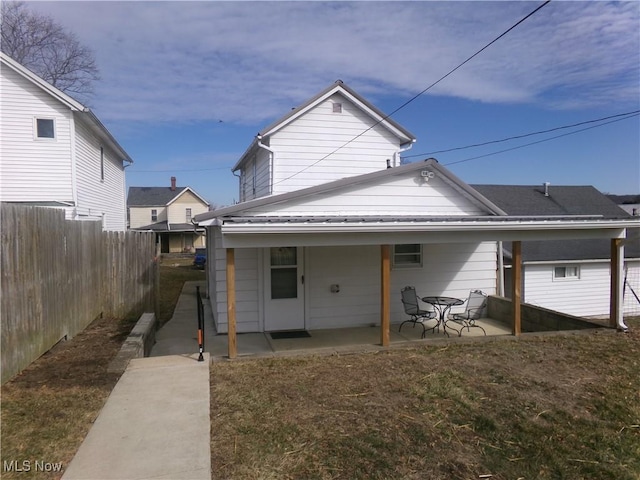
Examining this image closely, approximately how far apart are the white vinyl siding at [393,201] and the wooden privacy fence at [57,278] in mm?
3674

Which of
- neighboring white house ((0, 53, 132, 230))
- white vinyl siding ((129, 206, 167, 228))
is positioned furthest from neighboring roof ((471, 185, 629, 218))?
white vinyl siding ((129, 206, 167, 228))

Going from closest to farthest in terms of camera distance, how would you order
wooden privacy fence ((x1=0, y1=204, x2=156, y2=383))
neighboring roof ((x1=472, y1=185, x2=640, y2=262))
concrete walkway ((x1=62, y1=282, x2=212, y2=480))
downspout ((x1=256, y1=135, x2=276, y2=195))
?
concrete walkway ((x1=62, y1=282, x2=212, y2=480))
wooden privacy fence ((x1=0, y1=204, x2=156, y2=383))
downspout ((x1=256, y1=135, x2=276, y2=195))
neighboring roof ((x1=472, y1=185, x2=640, y2=262))

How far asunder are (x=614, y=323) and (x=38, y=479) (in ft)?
31.4

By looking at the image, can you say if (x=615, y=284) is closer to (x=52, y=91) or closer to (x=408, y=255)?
(x=408, y=255)

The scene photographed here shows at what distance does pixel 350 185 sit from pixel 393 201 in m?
1.12

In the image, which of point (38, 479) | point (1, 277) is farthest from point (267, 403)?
point (1, 277)

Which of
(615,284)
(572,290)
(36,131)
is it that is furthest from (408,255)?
(36,131)

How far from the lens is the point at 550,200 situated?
19.0m

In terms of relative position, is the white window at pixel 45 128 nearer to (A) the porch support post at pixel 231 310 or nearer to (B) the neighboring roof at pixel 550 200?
(A) the porch support post at pixel 231 310

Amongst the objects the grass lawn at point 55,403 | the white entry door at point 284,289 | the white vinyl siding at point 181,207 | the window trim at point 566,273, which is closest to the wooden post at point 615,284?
the white entry door at point 284,289

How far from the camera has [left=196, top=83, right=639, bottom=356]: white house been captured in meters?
7.43

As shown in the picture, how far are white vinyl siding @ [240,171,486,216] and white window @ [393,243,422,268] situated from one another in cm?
90

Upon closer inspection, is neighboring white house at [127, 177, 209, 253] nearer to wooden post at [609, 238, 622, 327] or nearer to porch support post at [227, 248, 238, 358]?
porch support post at [227, 248, 238, 358]

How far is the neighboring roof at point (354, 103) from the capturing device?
11.8 metres
